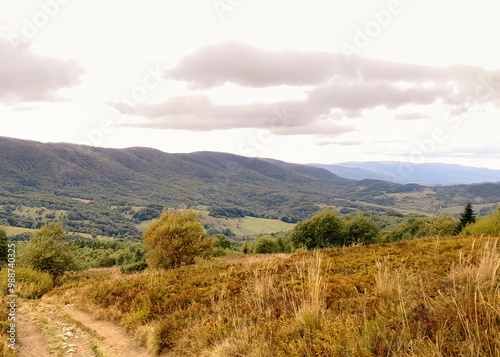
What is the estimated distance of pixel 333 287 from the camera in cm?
788

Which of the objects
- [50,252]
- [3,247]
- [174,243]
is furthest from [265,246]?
[3,247]

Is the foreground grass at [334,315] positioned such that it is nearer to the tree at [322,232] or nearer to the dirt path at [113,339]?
the dirt path at [113,339]

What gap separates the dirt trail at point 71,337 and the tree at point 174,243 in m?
16.0

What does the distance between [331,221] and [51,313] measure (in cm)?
5153

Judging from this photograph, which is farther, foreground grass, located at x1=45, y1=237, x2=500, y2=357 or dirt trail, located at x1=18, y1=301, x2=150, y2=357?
dirt trail, located at x1=18, y1=301, x2=150, y2=357

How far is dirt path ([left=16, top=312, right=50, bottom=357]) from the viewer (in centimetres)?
756

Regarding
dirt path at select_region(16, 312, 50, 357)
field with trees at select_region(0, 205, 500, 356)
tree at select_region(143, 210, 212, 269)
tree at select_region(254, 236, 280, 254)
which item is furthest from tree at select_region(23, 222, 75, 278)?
tree at select_region(254, 236, 280, 254)

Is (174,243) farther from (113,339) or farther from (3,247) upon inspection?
(3,247)

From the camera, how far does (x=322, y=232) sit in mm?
55656

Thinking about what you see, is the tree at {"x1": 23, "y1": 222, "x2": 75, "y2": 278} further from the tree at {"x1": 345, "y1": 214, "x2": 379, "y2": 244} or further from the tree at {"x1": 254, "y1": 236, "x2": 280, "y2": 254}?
the tree at {"x1": 345, "y1": 214, "x2": 379, "y2": 244}

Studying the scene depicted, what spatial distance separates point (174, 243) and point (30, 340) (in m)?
19.2

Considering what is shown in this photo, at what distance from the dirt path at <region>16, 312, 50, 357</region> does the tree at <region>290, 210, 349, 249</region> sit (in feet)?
163

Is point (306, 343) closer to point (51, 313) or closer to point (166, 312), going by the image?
point (166, 312)

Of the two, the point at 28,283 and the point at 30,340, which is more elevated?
the point at 30,340
